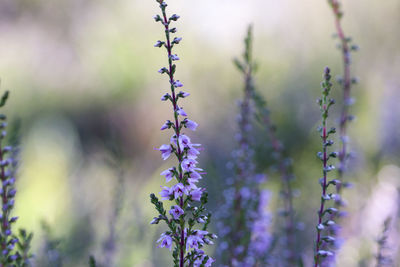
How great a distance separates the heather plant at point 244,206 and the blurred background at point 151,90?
56.0 inches

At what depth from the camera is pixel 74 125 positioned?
8680 mm

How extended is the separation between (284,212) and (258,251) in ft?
0.85

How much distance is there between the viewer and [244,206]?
209 cm

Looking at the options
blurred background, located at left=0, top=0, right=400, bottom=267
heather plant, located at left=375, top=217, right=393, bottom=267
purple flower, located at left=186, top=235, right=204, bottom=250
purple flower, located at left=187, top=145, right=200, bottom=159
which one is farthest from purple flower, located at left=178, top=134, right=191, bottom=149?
blurred background, located at left=0, top=0, right=400, bottom=267

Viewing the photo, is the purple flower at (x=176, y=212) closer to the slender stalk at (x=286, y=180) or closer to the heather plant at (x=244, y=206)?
the heather plant at (x=244, y=206)

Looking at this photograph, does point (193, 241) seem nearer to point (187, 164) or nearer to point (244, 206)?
point (187, 164)

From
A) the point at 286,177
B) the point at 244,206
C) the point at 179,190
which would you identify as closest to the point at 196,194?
the point at 179,190

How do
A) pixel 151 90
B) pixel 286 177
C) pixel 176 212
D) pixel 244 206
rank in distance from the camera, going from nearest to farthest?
pixel 176 212 < pixel 244 206 < pixel 286 177 < pixel 151 90

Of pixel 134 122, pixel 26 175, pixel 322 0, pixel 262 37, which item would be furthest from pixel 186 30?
pixel 26 175

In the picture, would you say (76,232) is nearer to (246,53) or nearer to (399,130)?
(246,53)

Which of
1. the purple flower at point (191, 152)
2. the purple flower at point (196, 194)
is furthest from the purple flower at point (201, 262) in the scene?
the purple flower at point (191, 152)

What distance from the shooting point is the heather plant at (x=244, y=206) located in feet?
6.53

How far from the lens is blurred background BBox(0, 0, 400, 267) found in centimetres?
467

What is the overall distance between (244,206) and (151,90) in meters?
7.03
